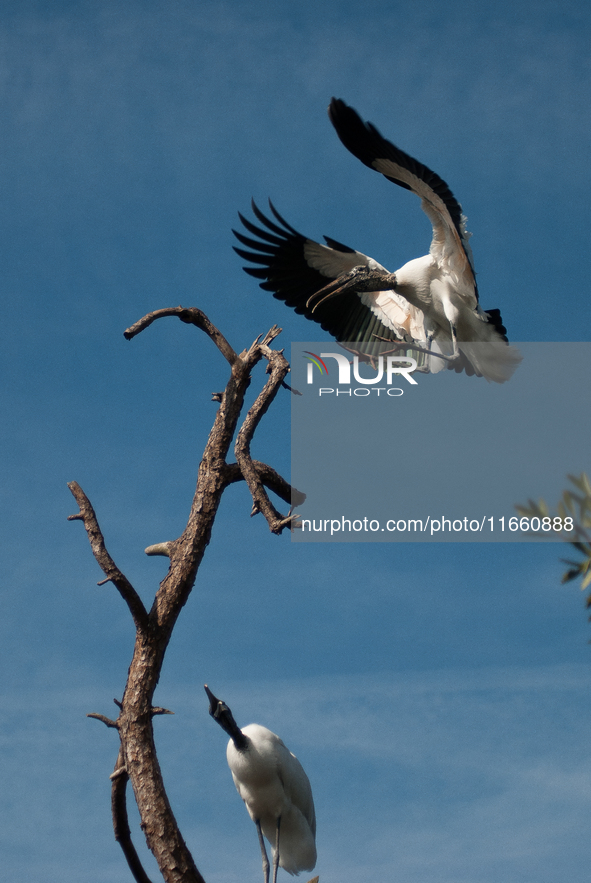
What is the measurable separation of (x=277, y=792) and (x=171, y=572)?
182 centimetres

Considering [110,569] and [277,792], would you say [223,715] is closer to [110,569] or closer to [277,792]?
[277,792]

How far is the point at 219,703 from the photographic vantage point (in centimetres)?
585

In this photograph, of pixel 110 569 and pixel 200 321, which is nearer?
pixel 110 569

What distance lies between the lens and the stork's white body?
6008 mm

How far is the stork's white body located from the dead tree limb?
966 millimetres

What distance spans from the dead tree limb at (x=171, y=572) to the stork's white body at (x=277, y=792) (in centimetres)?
97

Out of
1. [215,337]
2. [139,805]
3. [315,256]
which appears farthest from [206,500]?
[315,256]

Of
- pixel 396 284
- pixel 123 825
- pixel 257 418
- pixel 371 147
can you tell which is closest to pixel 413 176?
pixel 371 147

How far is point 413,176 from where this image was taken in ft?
20.0

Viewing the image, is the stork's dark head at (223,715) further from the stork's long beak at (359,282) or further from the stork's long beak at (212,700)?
the stork's long beak at (359,282)

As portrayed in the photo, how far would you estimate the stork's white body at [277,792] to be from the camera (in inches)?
237

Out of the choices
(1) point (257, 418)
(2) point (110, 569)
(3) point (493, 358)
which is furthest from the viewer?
(3) point (493, 358)

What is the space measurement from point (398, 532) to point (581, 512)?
2.31 m

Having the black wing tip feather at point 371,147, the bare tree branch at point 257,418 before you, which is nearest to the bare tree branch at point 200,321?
the bare tree branch at point 257,418
